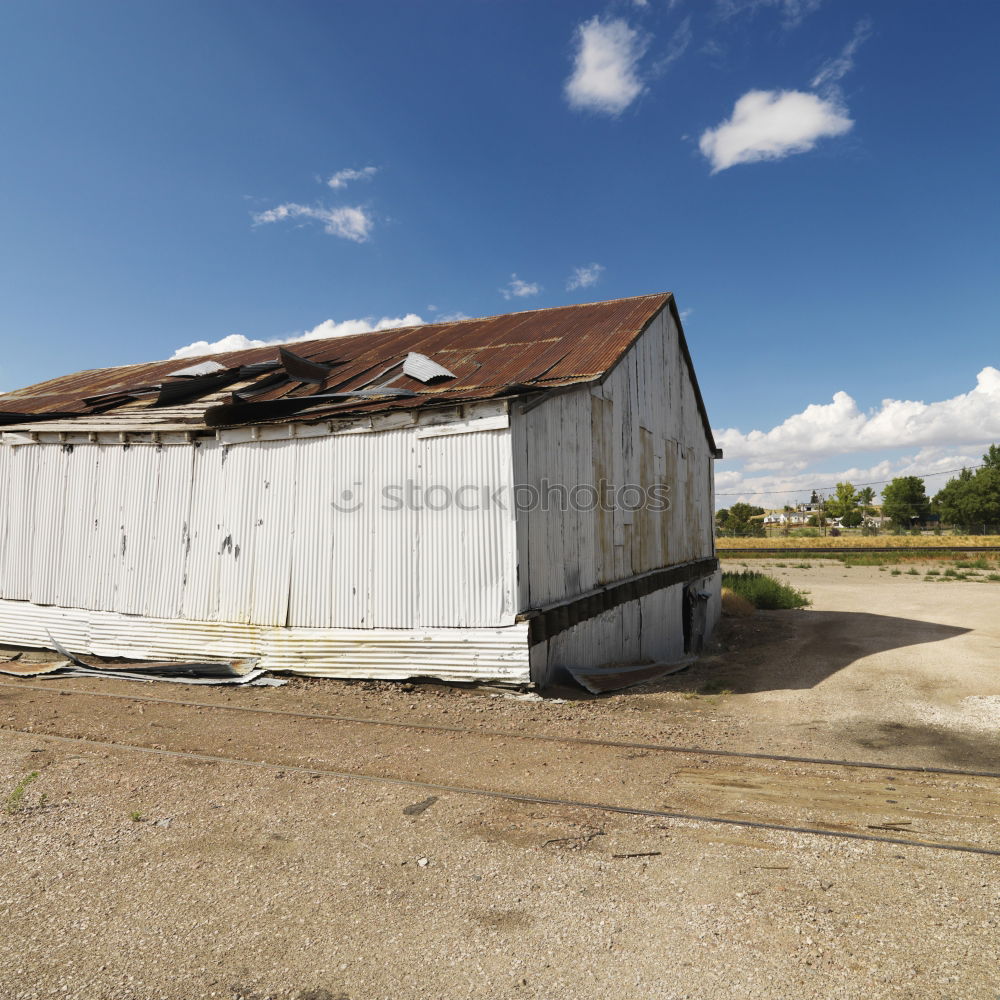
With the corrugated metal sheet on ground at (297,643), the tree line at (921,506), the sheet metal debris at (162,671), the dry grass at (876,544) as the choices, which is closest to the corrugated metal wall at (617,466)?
the corrugated metal sheet on ground at (297,643)

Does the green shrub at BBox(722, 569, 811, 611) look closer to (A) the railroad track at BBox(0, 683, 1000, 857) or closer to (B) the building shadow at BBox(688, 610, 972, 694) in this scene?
(B) the building shadow at BBox(688, 610, 972, 694)

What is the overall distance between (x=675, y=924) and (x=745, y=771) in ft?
9.73

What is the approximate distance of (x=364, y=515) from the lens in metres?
9.65

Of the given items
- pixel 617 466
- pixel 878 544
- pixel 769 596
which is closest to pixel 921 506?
pixel 878 544

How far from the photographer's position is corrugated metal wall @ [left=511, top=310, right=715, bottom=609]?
30.9 ft

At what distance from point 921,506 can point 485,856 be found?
110 meters

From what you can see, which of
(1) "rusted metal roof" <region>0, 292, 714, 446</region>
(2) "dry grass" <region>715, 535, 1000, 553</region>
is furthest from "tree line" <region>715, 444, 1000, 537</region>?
(1) "rusted metal roof" <region>0, 292, 714, 446</region>

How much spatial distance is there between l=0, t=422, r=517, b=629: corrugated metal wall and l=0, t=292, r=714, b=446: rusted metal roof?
696mm

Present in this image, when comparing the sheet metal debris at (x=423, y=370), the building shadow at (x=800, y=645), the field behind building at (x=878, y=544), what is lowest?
the building shadow at (x=800, y=645)

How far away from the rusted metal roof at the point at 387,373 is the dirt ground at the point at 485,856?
4.52 m

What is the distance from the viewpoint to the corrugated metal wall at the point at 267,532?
910 cm

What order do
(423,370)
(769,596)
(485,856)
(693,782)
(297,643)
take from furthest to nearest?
(769,596) → (423,370) → (297,643) → (693,782) → (485,856)

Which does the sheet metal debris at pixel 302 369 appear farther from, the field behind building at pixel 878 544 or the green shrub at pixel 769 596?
the field behind building at pixel 878 544

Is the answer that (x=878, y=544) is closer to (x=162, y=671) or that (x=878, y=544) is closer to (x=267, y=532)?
(x=267, y=532)
